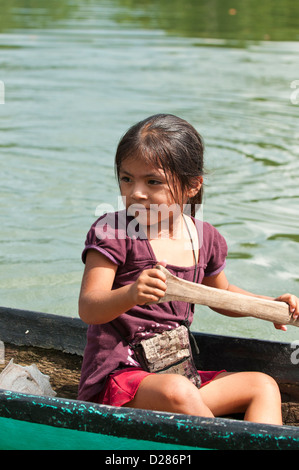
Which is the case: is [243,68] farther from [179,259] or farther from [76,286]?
[179,259]

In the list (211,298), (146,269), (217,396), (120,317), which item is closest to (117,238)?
(146,269)

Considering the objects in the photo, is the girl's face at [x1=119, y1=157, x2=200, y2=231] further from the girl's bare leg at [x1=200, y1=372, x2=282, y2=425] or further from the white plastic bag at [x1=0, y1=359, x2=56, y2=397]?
the white plastic bag at [x1=0, y1=359, x2=56, y2=397]

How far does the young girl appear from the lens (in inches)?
99.5

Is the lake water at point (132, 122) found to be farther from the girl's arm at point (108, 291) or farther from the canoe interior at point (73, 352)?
the canoe interior at point (73, 352)

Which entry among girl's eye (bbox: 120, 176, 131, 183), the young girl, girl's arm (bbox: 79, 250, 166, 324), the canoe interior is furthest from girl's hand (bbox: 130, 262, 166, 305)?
the canoe interior

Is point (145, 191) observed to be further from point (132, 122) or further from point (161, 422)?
point (132, 122)

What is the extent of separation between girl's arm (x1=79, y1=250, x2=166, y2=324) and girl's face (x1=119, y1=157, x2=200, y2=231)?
21 cm

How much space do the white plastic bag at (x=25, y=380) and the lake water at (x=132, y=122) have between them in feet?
3.55

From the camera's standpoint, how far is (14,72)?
38.6ft

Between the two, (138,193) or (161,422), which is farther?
(138,193)

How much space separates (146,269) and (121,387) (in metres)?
0.41

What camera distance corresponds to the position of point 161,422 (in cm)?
230

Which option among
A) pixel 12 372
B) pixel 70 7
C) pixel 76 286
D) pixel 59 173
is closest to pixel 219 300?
pixel 12 372

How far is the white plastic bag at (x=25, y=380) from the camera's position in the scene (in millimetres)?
3047
